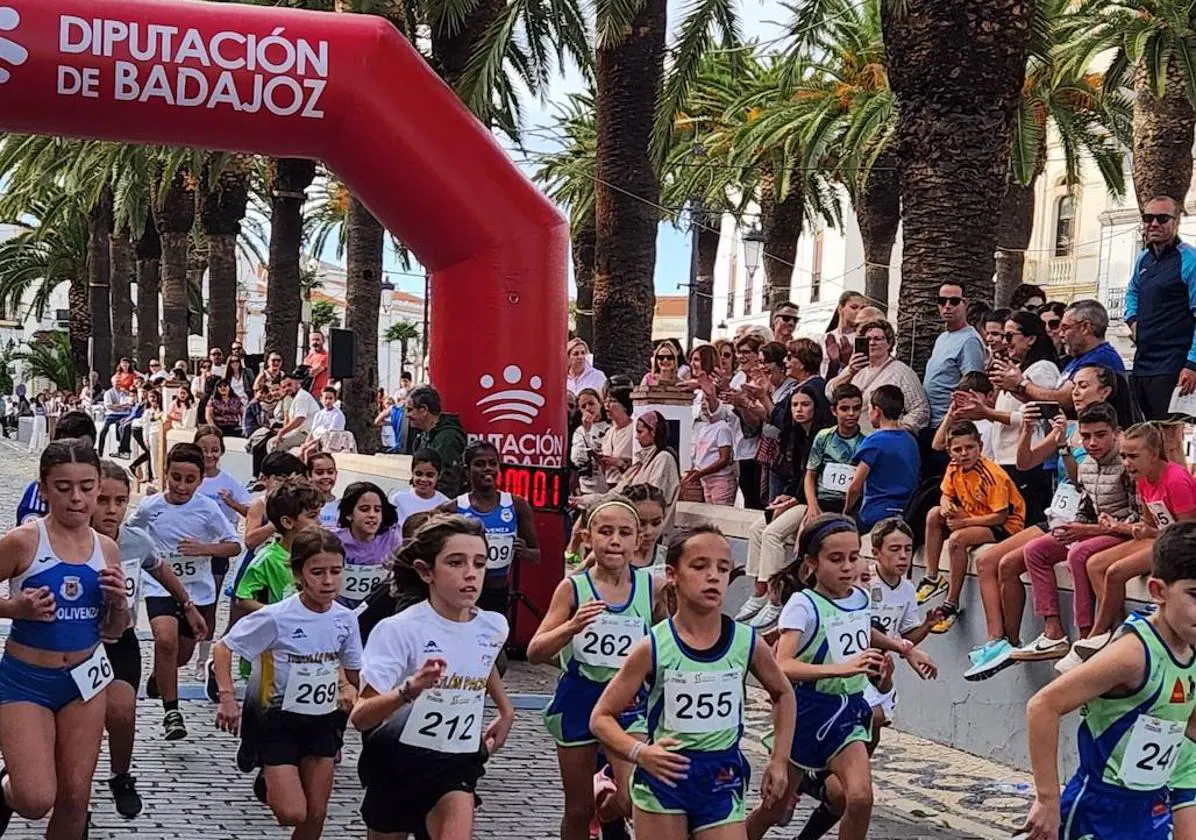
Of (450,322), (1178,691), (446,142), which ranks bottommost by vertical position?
(1178,691)

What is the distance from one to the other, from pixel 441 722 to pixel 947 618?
4.60m

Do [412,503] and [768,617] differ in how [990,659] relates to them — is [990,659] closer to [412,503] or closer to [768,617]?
[768,617]

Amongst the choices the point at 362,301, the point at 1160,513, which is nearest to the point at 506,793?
the point at 1160,513

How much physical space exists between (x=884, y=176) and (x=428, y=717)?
22.5 meters

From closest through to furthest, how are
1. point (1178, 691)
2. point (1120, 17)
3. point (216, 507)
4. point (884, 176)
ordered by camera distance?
point (1178, 691)
point (216, 507)
point (1120, 17)
point (884, 176)

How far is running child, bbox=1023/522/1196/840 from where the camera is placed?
15.7 ft

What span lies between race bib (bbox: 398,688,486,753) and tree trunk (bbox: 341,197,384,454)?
1544 centimetres

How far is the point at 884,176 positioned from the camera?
27.0 metres

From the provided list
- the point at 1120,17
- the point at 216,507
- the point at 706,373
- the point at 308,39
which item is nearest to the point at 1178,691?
the point at 216,507

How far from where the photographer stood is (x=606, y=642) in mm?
6629

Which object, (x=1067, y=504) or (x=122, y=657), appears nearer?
(x=122, y=657)

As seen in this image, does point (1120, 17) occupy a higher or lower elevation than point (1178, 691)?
higher

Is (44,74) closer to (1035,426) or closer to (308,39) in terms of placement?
(308,39)

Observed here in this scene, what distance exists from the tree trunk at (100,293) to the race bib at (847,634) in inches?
1486
